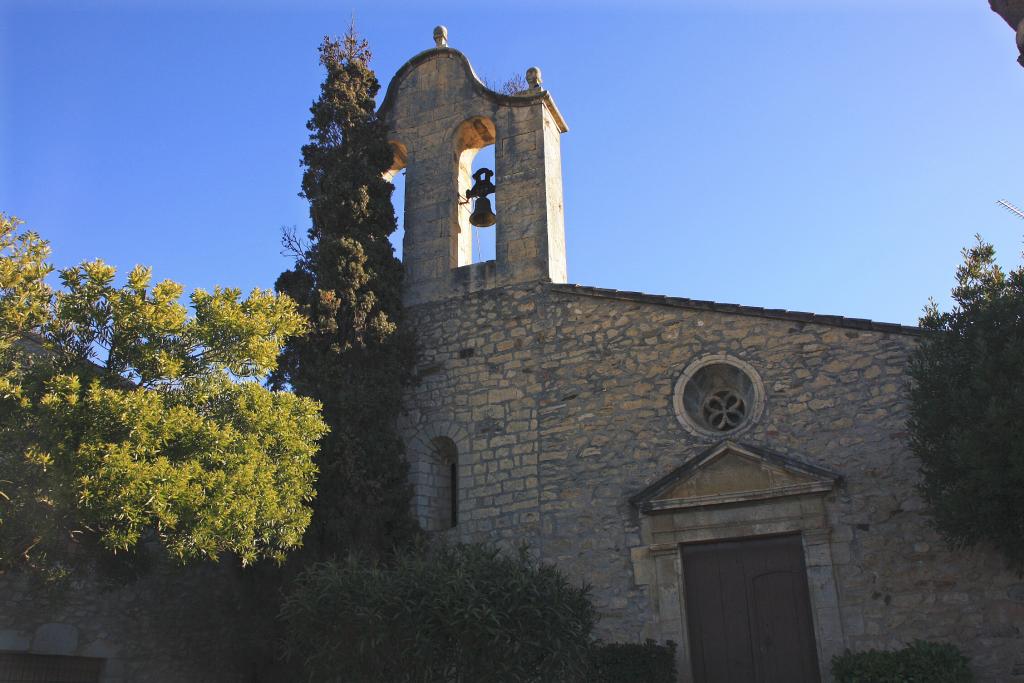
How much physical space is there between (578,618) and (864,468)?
370 centimetres

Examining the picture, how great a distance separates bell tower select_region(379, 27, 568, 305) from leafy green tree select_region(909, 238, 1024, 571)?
16.6 ft

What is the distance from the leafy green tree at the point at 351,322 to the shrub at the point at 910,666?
5273 millimetres

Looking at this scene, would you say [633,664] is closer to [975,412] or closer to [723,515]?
[723,515]

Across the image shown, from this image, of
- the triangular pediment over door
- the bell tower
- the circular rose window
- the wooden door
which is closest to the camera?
the wooden door

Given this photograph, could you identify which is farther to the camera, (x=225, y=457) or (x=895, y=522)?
(x=895, y=522)

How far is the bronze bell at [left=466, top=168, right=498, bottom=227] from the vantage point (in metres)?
13.3

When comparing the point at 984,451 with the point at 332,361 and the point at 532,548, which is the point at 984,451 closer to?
the point at 532,548

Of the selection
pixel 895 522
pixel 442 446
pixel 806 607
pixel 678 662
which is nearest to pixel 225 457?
pixel 442 446

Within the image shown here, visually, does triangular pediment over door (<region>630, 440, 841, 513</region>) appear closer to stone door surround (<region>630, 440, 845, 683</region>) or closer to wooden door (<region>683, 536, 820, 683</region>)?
stone door surround (<region>630, 440, 845, 683</region>)

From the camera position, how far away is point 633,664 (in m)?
9.42

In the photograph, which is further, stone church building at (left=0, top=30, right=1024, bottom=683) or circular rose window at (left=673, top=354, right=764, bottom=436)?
circular rose window at (left=673, top=354, right=764, bottom=436)

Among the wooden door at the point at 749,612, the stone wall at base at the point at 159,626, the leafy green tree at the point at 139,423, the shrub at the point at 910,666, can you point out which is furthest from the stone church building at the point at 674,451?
the leafy green tree at the point at 139,423

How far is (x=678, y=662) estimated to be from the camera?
Result: 391 inches

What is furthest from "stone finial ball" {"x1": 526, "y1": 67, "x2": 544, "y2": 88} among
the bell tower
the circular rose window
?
the circular rose window
